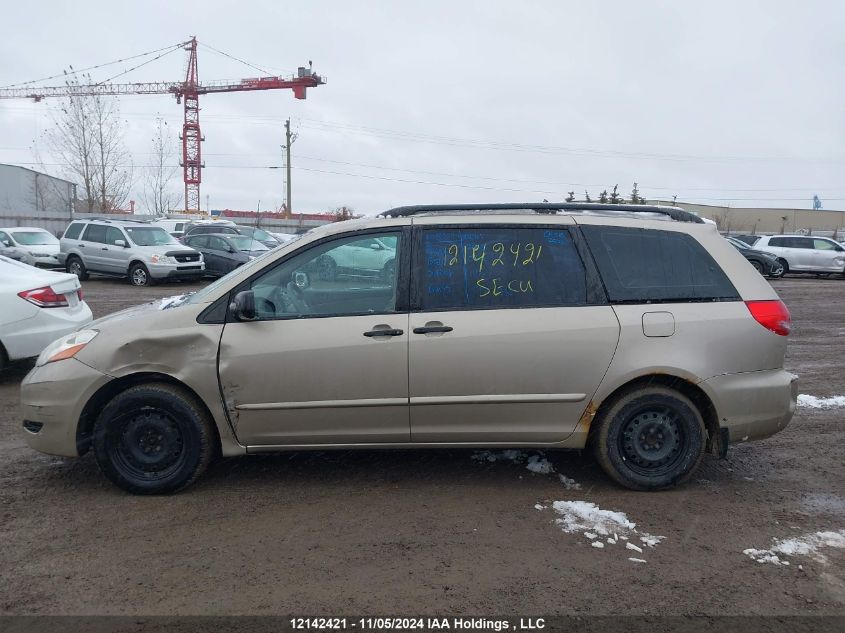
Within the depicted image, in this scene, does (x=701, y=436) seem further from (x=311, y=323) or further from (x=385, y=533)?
(x=311, y=323)

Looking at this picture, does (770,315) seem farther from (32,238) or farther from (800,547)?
(32,238)

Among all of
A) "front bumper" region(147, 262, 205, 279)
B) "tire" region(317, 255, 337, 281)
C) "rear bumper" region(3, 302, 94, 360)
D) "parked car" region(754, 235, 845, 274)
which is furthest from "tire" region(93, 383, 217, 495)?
"parked car" region(754, 235, 845, 274)

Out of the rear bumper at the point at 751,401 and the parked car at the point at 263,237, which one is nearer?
the rear bumper at the point at 751,401

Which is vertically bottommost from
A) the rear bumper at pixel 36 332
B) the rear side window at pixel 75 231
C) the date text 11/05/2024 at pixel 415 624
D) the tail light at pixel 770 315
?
the date text 11/05/2024 at pixel 415 624

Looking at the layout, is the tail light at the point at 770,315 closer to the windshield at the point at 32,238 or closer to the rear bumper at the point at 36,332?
the rear bumper at the point at 36,332

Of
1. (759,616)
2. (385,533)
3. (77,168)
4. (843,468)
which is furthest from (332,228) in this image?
(77,168)

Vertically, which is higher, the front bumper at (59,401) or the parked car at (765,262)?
the parked car at (765,262)

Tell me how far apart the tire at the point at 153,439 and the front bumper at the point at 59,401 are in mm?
152

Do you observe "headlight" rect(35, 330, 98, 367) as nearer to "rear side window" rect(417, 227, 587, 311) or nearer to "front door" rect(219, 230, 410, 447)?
"front door" rect(219, 230, 410, 447)

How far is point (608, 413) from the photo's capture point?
4.17 metres

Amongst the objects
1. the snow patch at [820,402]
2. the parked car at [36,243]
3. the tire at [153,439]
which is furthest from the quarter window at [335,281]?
the parked car at [36,243]

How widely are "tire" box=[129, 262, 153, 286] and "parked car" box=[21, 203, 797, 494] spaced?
1462cm

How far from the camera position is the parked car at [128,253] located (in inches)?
703

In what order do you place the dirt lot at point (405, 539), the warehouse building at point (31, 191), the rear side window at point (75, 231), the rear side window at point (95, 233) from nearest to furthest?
the dirt lot at point (405, 539)
the rear side window at point (95, 233)
the rear side window at point (75, 231)
the warehouse building at point (31, 191)
